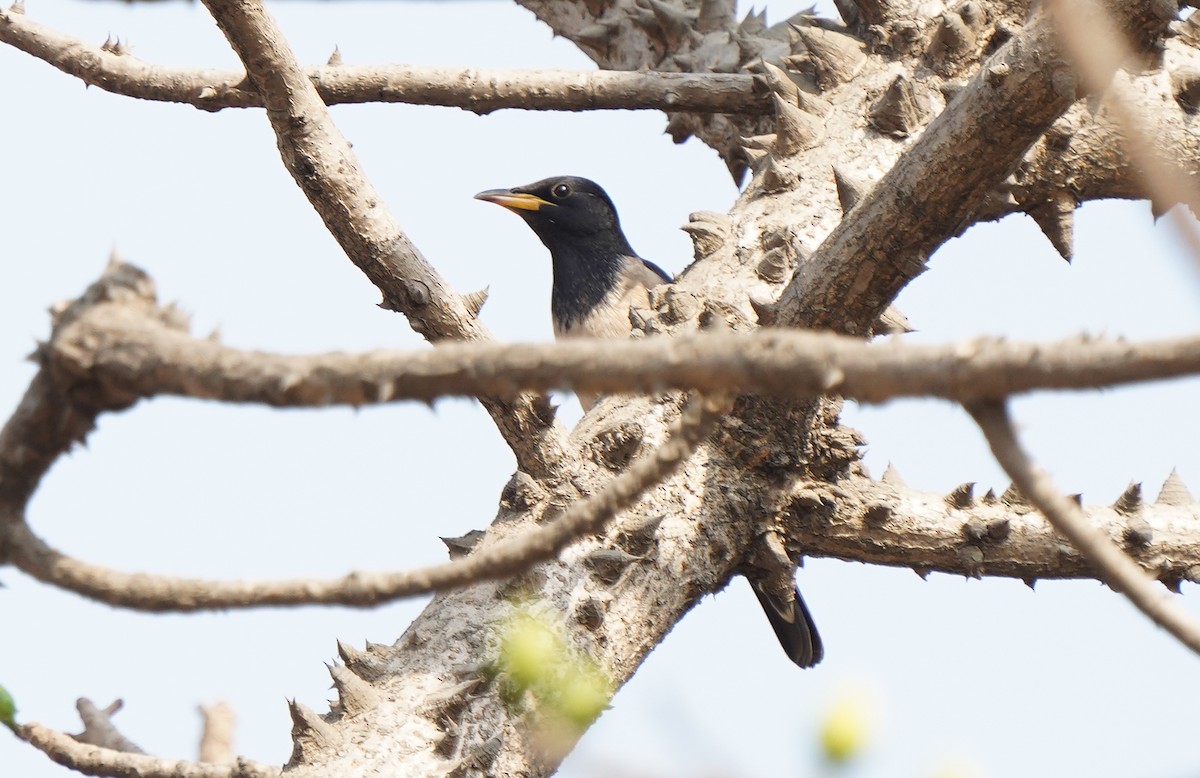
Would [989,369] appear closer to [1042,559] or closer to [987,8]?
[1042,559]

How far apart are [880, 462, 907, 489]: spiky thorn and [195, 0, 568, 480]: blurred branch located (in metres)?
1.06

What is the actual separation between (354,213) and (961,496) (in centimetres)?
178

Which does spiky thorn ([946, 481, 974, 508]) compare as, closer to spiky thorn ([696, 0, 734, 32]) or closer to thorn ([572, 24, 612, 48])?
spiky thorn ([696, 0, 734, 32])

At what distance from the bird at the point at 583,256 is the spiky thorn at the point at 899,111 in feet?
8.46

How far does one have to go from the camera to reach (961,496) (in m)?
3.46

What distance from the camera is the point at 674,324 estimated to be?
352 cm

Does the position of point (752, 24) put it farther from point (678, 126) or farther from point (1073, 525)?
point (1073, 525)

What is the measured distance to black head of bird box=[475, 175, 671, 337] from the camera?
6789 mm

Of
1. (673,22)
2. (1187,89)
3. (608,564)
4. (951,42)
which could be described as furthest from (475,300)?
(673,22)

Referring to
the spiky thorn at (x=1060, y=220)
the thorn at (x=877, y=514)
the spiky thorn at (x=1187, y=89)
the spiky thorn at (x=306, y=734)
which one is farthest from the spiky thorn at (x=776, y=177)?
the spiky thorn at (x=306, y=734)

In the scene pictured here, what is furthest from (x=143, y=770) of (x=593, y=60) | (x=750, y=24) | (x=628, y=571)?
(x=593, y=60)

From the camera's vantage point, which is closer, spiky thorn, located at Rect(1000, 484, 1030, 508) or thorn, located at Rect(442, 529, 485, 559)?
thorn, located at Rect(442, 529, 485, 559)

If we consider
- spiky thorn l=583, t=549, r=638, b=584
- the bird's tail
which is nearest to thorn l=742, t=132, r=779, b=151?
the bird's tail

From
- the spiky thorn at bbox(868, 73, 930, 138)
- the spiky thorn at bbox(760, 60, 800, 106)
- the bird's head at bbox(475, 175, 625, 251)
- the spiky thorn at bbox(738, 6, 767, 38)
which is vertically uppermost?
the bird's head at bbox(475, 175, 625, 251)
